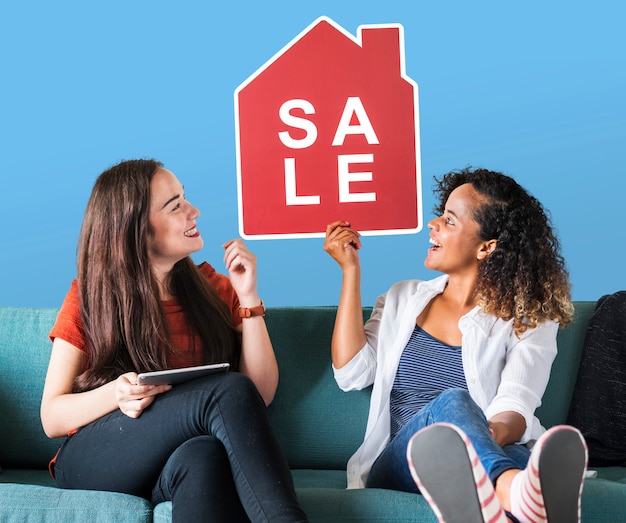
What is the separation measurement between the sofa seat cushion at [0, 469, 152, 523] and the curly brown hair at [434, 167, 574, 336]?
2.83ft

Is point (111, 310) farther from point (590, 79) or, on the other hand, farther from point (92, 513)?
point (590, 79)

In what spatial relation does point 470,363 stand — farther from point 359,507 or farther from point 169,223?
point 169,223

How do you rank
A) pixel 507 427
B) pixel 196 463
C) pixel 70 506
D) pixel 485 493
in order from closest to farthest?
pixel 485 493, pixel 196 463, pixel 70 506, pixel 507 427

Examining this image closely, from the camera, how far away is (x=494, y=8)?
2801 millimetres

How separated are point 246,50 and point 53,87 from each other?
0.60 metres

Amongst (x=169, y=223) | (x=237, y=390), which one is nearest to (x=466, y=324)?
(x=237, y=390)

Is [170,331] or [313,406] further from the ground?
[170,331]

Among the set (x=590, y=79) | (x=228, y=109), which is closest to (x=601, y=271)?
(x=590, y=79)

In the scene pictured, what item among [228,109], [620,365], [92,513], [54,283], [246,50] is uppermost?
[246,50]

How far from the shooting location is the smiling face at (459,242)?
211cm

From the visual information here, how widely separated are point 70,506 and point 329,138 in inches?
47.6

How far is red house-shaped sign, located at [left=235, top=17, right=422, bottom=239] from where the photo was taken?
2.48 meters

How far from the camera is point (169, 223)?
2.03 meters

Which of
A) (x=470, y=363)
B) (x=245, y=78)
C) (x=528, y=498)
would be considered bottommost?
(x=528, y=498)
